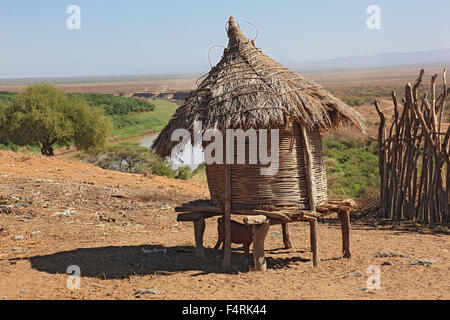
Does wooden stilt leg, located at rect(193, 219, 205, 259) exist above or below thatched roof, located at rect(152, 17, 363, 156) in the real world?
below

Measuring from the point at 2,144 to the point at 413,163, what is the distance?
28.6 m

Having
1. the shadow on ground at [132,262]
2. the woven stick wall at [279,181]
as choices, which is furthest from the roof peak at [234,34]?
the shadow on ground at [132,262]

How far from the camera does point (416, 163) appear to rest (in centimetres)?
905

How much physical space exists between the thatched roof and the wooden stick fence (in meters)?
2.65

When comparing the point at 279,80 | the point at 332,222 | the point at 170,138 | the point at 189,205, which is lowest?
the point at 332,222

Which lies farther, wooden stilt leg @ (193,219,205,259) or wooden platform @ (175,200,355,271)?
wooden stilt leg @ (193,219,205,259)

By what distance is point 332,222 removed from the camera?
9.72m

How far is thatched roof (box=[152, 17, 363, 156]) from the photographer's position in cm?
604

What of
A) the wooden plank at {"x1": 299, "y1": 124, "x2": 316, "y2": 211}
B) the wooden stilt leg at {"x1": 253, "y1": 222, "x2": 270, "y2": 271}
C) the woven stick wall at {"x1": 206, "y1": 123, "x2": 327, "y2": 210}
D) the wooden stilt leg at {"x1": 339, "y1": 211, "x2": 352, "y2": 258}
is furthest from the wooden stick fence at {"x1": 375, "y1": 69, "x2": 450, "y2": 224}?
the wooden stilt leg at {"x1": 253, "y1": 222, "x2": 270, "y2": 271}

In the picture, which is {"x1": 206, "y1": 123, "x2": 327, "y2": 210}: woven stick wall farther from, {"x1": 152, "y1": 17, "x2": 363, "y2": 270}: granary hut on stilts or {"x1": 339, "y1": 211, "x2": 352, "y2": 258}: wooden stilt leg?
{"x1": 339, "y1": 211, "x2": 352, "y2": 258}: wooden stilt leg

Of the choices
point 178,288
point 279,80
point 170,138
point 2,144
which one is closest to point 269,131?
point 279,80

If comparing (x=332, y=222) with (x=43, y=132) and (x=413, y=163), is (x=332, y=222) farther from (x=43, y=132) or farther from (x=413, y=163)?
(x=43, y=132)

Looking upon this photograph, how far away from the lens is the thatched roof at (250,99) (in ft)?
19.8

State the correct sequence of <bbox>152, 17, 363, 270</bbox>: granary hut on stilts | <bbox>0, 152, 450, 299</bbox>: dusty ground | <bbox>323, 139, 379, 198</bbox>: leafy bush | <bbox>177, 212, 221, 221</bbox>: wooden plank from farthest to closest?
<bbox>323, 139, 379, 198</bbox>: leafy bush, <bbox>177, 212, 221, 221</bbox>: wooden plank, <bbox>152, 17, 363, 270</bbox>: granary hut on stilts, <bbox>0, 152, 450, 299</bbox>: dusty ground
